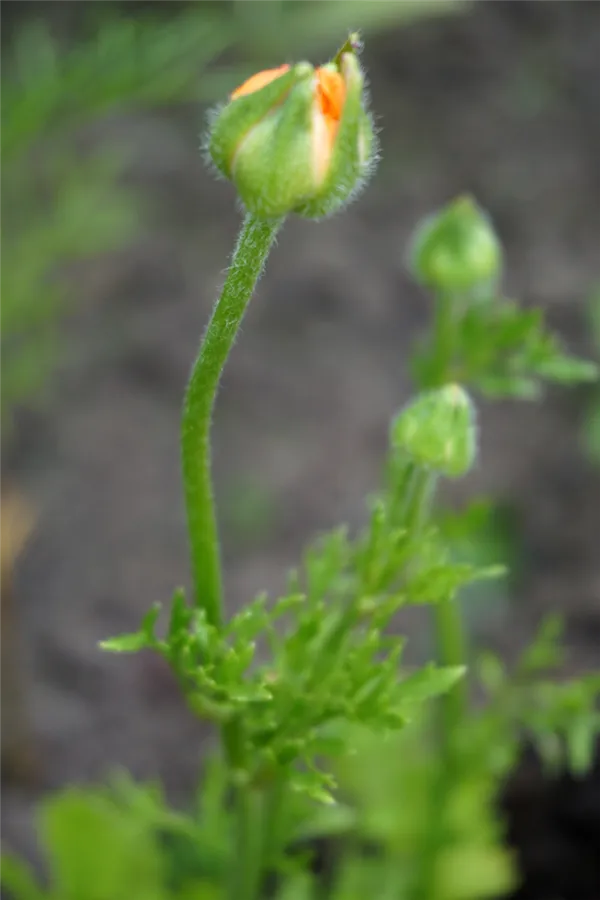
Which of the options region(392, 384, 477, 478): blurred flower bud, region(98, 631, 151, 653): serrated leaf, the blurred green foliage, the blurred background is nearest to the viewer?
region(98, 631, 151, 653): serrated leaf

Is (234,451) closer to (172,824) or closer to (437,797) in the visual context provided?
(437,797)

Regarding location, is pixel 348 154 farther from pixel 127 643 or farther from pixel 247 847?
pixel 247 847

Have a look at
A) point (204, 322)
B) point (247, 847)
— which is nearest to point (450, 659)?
point (247, 847)

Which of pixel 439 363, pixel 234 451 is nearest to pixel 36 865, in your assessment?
pixel 234 451

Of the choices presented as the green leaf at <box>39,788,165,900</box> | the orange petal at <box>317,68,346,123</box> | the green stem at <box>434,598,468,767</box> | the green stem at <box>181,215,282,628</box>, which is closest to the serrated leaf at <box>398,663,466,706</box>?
the green stem at <box>181,215,282,628</box>

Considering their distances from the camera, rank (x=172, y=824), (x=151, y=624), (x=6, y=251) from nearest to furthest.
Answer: (x=151, y=624), (x=172, y=824), (x=6, y=251)

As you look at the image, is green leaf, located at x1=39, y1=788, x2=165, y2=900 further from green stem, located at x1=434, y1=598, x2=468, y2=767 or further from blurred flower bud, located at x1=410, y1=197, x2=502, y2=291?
blurred flower bud, located at x1=410, y1=197, x2=502, y2=291

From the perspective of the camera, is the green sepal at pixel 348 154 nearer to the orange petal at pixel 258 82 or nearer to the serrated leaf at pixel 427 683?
the orange petal at pixel 258 82
